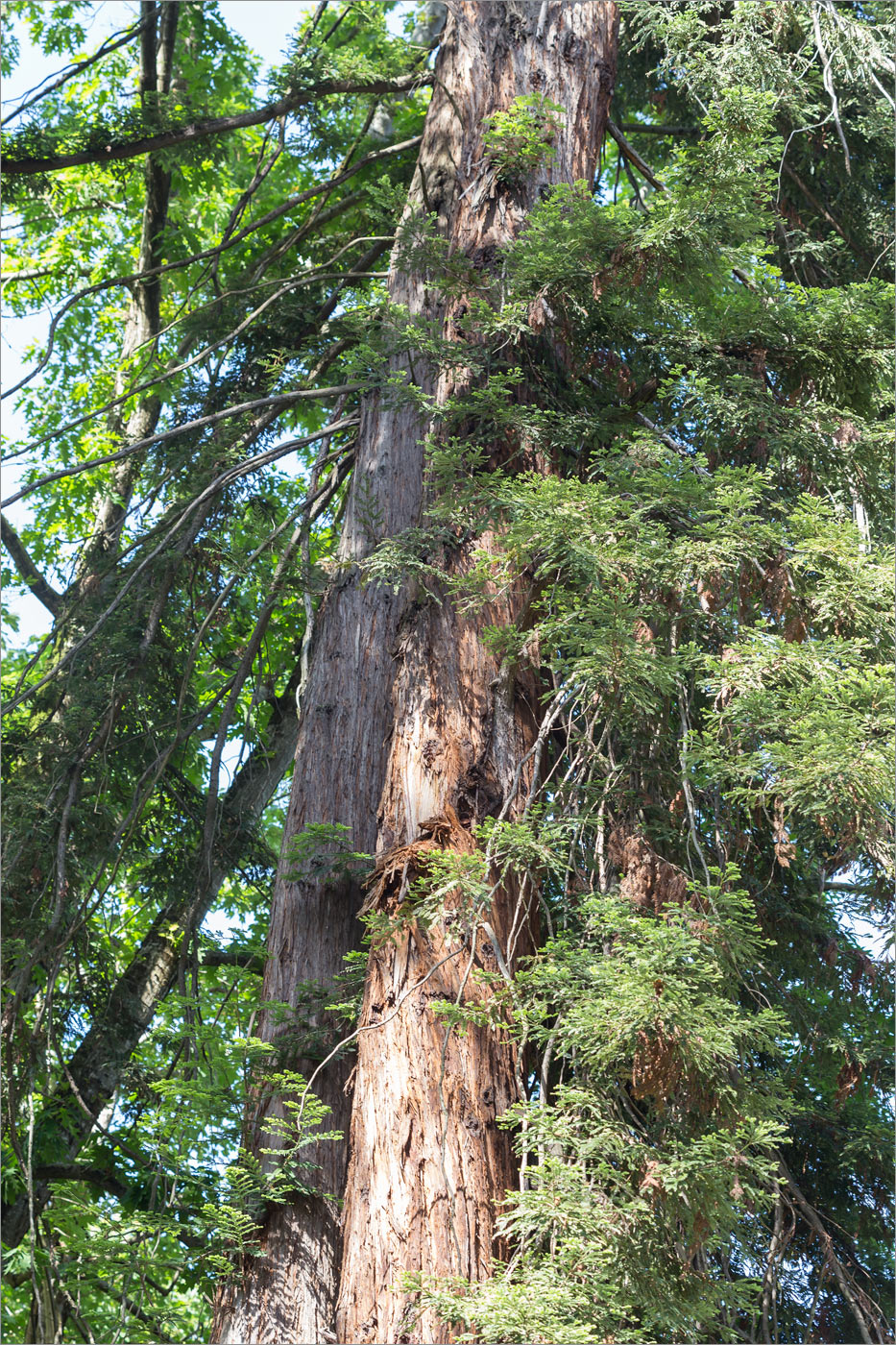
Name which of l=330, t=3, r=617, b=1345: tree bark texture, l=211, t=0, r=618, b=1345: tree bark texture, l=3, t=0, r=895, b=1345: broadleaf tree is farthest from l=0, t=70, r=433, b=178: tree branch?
l=330, t=3, r=617, b=1345: tree bark texture

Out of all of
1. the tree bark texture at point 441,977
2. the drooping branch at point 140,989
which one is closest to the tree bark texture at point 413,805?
the tree bark texture at point 441,977

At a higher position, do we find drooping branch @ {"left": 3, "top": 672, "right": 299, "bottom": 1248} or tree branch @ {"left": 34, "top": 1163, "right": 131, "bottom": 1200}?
drooping branch @ {"left": 3, "top": 672, "right": 299, "bottom": 1248}

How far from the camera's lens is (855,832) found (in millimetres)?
2934

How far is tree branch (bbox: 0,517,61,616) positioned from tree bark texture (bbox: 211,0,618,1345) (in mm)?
4265

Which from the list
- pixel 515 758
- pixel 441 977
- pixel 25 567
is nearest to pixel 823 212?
pixel 515 758

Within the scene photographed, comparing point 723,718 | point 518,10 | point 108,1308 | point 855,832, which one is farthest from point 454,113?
point 108,1308

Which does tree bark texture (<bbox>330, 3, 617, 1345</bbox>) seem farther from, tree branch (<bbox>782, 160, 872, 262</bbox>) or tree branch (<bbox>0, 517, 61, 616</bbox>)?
tree branch (<bbox>0, 517, 61, 616</bbox>)

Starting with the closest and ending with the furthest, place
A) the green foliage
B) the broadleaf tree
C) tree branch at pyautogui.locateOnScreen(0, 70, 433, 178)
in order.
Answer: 1. the broadleaf tree
2. the green foliage
3. tree branch at pyautogui.locateOnScreen(0, 70, 433, 178)


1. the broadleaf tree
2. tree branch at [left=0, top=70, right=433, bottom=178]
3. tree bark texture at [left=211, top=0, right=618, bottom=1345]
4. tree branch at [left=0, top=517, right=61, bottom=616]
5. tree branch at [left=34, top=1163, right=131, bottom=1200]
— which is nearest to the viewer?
the broadleaf tree

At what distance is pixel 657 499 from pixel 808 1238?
2246 millimetres

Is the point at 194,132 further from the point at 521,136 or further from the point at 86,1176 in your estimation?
the point at 86,1176

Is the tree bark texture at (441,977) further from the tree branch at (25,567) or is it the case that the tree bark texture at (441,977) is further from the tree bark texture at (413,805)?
the tree branch at (25,567)

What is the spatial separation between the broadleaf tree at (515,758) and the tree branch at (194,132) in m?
0.02

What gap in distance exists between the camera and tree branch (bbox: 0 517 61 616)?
8.27m
